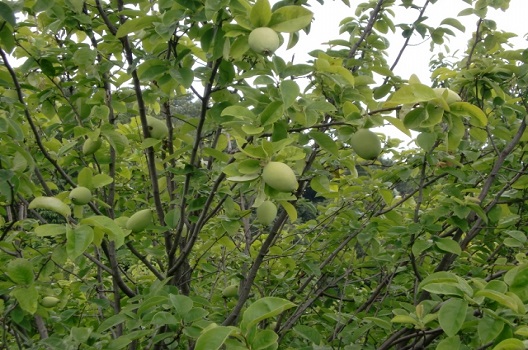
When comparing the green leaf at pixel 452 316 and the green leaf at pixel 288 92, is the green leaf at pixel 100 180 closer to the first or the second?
the green leaf at pixel 288 92

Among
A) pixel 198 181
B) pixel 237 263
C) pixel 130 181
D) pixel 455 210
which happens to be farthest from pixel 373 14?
pixel 130 181

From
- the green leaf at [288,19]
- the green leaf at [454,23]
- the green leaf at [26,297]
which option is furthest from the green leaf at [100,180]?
the green leaf at [454,23]

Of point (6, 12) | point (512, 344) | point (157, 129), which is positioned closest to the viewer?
point (512, 344)

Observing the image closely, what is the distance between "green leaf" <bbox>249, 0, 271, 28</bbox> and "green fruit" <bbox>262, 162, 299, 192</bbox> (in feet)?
1.22

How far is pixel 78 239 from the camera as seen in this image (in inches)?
54.3

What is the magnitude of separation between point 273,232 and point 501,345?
1.33 meters

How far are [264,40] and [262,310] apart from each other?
67 cm

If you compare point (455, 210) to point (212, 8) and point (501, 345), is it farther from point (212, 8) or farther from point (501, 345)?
point (212, 8)

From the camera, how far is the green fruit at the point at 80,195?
177 cm

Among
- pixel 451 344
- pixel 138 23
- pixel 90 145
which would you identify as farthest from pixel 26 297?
pixel 451 344

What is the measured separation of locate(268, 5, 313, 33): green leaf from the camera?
137 cm

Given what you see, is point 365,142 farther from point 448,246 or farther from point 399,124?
point 448,246

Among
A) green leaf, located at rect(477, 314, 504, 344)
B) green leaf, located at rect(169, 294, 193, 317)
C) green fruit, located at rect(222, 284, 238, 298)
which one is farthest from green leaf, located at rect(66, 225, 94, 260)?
green fruit, located at rect(222, 284, 238, 298)

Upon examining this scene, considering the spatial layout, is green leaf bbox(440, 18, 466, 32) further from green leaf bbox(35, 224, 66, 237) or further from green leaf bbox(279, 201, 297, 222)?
green leaf bbox(35, 224, 66, 237)
